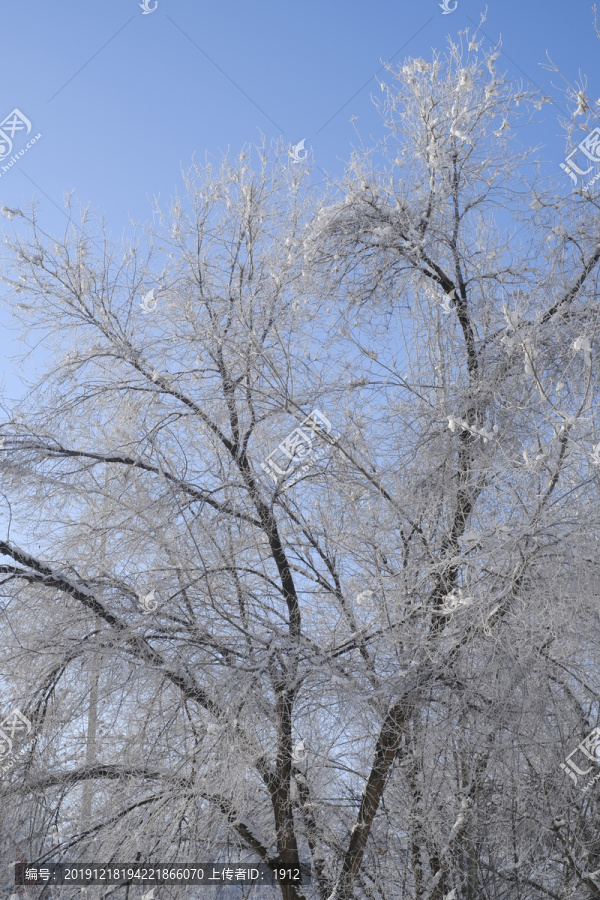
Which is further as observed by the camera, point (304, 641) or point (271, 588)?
point (271, 588)

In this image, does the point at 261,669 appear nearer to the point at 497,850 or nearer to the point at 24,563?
the point at 24,563

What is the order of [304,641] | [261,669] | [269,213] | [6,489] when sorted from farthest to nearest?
[269,213] < [6,489] < [304,641] < [261,669]

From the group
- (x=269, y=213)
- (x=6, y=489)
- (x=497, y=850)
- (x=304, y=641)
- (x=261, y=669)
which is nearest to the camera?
(x=261, y=669)

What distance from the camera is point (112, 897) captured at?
6078mm

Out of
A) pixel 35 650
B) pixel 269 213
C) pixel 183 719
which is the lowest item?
pixel 183 719

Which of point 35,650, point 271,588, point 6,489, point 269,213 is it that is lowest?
point 35,650

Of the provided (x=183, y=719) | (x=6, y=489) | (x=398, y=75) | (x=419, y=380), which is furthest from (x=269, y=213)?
(x=183, y=719)

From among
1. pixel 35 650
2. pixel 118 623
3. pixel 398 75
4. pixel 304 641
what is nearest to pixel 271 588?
pixel 304 641

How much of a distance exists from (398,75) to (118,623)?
5053mm

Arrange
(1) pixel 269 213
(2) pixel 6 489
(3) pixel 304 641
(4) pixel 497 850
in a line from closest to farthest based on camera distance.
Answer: (3) pixel 304 641, (2) pixel 6 489, (4) pixel 497 850, (1) pixel 269 213

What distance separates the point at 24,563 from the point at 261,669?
6.77 feet

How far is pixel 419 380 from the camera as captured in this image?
651 centimetres

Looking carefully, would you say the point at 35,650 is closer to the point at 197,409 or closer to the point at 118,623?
the point at 118,623

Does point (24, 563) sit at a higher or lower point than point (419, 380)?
lower
